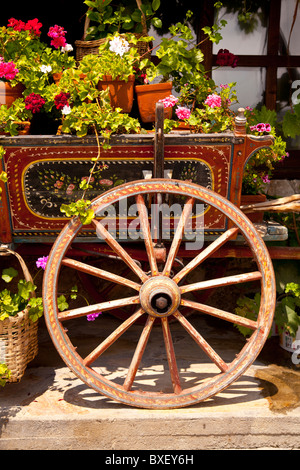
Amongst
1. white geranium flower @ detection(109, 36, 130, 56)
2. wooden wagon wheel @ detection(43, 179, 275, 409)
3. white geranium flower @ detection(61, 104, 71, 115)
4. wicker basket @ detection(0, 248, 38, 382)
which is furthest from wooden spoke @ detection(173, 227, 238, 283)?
white geranium flower @ detection(109, 36, 130, 56)

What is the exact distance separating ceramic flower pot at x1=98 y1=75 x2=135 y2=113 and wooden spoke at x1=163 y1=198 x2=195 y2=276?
0.71 metres

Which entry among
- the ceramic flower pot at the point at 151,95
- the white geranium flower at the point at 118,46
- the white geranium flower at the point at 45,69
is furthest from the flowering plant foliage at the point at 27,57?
the ceramic flower pot at the point at 151,95

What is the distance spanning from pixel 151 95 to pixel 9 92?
80cm

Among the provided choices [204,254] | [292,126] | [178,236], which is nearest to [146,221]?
[178,236]

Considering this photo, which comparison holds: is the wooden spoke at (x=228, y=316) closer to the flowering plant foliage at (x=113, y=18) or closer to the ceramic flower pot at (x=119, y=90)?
the ceramic flower pot at (x=119, y=90)

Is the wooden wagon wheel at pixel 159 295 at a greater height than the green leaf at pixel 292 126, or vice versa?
the green leaf at pixel 292 126

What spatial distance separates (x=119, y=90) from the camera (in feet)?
10.4

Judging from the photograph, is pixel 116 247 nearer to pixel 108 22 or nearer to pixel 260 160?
pixel 260 160

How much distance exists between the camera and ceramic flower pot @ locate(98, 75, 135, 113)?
10.3ft

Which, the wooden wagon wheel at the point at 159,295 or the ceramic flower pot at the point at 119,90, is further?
the ceramic flower pot at the point at 119,90

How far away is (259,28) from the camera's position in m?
4.31

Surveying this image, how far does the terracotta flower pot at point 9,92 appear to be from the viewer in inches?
122

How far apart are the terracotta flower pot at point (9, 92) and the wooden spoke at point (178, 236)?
114 cm

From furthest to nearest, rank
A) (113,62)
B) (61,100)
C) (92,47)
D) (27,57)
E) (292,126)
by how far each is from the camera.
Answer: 1. (292,126)
2. (92,47)
3. (27,57)
4. (113,62)
5. (61,100)
